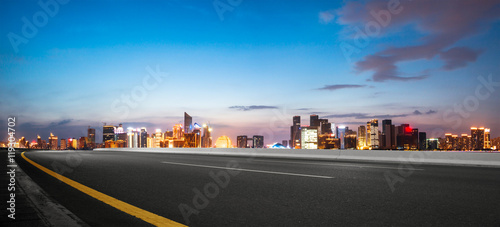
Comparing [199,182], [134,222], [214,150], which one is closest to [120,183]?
[199,182]

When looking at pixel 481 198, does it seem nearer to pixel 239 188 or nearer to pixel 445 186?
pixel 445 186

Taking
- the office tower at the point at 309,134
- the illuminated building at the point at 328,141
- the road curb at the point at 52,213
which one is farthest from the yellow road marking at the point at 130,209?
the office tower at the point at 309,134

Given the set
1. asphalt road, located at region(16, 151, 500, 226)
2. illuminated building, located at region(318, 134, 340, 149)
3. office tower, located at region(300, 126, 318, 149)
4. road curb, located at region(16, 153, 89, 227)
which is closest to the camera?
road curb, located at region(16, 153, 89, 227)

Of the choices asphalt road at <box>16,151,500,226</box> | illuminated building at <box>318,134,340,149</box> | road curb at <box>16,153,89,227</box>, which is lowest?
illuminated building at <box>318,134,340,149</box>

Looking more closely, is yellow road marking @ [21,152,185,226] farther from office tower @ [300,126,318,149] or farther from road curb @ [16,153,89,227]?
office tower @ [300,126,318,149]

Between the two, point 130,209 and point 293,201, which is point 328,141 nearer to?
point 293,201

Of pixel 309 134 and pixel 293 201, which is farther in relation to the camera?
pixel 309 134

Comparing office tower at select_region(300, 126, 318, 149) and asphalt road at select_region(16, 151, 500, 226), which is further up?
asphalt road at select_region(16, 151, 500, 226)

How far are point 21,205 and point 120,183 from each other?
10.5 ft

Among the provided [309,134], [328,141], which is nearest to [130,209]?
[328,141]

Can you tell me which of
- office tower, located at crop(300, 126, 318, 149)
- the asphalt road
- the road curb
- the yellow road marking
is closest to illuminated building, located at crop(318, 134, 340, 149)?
office tower, located at crop(300, 126, 318, 149)

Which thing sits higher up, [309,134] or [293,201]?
[293,201]

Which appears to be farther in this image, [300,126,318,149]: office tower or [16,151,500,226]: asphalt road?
[300,126,318,149]: office tower

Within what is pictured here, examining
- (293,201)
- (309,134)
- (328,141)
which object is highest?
(293,201)
